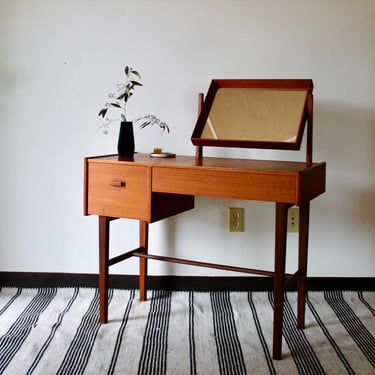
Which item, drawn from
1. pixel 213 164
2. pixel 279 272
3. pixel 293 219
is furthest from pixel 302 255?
pixel 213 164

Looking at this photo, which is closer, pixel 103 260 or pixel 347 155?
pixel 103 260

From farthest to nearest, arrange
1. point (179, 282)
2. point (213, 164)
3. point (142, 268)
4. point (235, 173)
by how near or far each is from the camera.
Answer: point (179, 282) < point (142, 268) < point (213, 164) < point (235, 173)

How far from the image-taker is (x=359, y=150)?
236 cm

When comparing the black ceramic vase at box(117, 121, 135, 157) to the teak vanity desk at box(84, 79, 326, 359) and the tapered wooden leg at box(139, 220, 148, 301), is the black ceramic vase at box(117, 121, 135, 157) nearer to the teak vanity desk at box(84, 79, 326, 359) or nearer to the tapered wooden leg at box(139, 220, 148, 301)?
the teak vanity desk at box(84, 79, 326, 359)

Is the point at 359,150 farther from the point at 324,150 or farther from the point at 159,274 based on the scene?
the point at 159,274

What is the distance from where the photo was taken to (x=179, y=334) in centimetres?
200

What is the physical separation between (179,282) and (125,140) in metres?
0.77

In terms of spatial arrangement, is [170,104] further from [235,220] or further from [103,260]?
[103,260]

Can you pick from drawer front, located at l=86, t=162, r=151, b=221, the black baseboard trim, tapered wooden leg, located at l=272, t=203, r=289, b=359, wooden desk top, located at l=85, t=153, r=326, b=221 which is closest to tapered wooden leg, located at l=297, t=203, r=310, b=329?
wooden desk top, located at l=85, t=153, r=326, b=221

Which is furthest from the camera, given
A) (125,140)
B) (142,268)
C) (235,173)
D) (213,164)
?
(142,268)

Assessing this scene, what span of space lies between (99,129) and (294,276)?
1120 millimetres

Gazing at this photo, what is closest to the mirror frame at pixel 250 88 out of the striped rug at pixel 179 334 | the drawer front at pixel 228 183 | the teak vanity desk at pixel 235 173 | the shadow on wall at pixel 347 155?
the teak vanity desk at pixel 235 173

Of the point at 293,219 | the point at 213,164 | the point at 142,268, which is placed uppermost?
the point at 213,164

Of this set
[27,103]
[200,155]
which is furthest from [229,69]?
[27,103]
